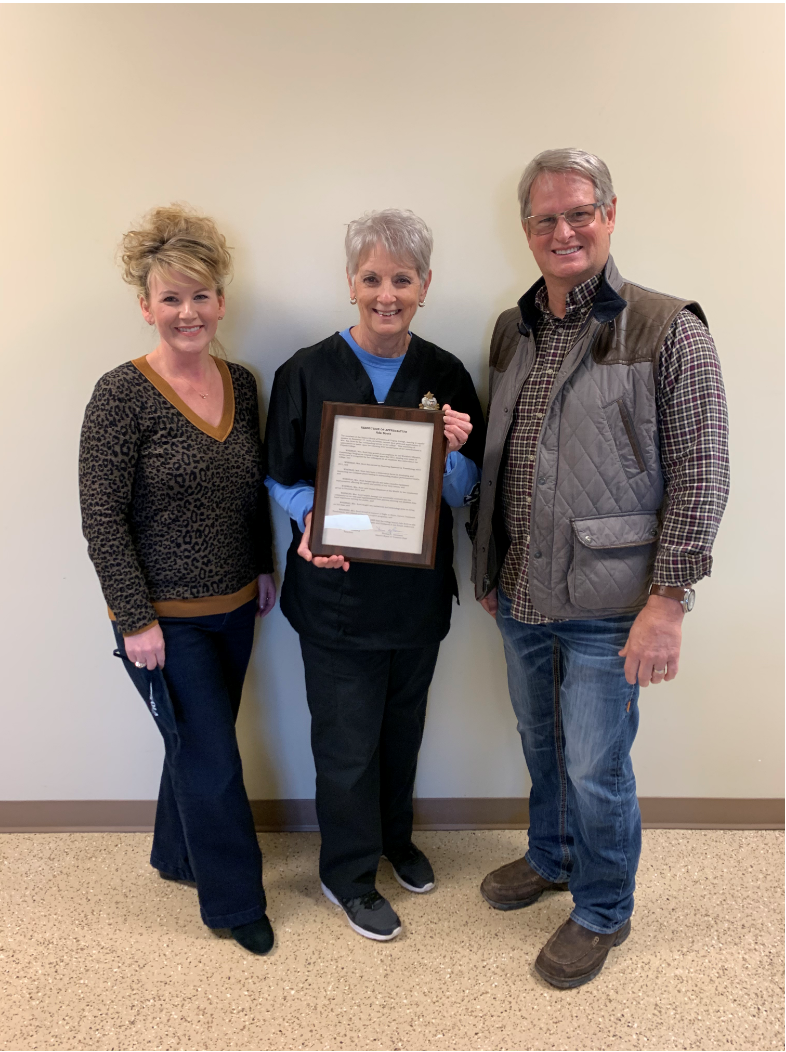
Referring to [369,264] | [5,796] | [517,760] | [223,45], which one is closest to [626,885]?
[517,760]

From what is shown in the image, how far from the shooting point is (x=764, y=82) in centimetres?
170

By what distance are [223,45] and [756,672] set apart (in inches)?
93.2

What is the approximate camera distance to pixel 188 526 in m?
1.57

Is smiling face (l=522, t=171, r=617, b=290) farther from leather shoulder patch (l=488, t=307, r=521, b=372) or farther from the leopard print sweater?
the leopard print sweater

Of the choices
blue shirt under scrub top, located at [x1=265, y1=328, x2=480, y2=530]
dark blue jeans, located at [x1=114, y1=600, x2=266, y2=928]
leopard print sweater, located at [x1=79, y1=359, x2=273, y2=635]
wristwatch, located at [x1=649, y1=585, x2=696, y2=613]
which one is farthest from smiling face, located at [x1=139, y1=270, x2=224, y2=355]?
wristwatch, located at [x1=649, y1=585, x2=696, y2=613]

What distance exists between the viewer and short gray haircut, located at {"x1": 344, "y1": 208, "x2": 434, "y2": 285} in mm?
1458

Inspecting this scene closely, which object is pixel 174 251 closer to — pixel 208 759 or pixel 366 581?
pixel 366 581

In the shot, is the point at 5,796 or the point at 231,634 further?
the point at 5,796

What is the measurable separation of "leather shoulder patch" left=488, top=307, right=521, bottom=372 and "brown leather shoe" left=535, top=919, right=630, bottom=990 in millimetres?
1441

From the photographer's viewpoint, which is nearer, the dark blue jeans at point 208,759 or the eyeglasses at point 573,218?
the eyeglasses at point 573,218

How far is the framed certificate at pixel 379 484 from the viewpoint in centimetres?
142

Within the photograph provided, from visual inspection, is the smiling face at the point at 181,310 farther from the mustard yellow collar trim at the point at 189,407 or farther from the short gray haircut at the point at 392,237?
the short gray haircut at the point at 392,237

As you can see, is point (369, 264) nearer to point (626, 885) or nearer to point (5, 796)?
point (626, 885)

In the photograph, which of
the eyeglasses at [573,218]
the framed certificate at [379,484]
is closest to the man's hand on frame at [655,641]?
the framed certificate at [379,484]
